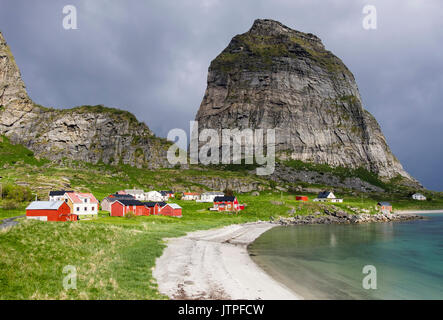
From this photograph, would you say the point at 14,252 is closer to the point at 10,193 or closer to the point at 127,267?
the point at 127,267

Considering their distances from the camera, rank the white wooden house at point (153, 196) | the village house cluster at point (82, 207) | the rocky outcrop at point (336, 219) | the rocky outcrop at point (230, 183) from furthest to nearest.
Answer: the rocky outcrop at point (230, 183) → the white wooden house at point (153, 196) → the rocky outcrop at point (336, 219) → the village house cluster at point (82, 207)

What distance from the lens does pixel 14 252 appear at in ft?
63.1

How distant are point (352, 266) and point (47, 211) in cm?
5334

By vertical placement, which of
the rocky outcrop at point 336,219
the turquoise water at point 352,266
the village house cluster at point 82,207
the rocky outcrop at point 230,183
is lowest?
the rocky outcrop at point 336,219

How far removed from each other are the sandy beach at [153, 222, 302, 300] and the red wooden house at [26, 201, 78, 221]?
30411 millimetres

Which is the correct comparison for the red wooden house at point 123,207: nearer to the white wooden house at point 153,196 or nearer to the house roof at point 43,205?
the house roof at point 43,205

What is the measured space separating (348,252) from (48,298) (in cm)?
4176

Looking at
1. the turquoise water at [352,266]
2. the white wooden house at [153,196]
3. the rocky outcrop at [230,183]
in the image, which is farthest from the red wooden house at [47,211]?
the rocky outcrop at [230,183]

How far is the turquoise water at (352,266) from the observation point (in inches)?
964

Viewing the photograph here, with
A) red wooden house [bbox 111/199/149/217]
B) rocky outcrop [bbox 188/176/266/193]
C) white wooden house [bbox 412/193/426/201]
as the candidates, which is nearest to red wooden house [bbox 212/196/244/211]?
red wooden house [bbox 111/199/149/217]

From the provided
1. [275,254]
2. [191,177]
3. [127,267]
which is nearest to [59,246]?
[127,267]

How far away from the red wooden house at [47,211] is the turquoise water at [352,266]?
125 ft

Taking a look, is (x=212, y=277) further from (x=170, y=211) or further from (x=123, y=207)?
(x=170, y=211)

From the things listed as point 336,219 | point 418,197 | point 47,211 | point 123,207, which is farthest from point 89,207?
point 418,197
